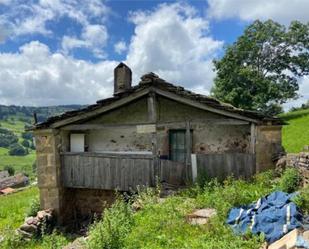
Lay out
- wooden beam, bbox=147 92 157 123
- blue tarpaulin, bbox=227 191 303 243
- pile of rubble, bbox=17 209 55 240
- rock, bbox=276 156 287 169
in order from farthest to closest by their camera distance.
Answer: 1. wooden beam, bbox=147 92 157 123
2. pile of rubble, bbox=17 209 55 240
3. rock, bbox=276 156 287 169
4. blue tarpaulin, bbox=227 191 303 243

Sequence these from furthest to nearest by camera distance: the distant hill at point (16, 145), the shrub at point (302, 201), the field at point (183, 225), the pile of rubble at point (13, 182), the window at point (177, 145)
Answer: the distant hill at point (16, 145)
the pile of rubble at point (13, 182)
the window at point (177, 145)
the shrub at point (302, 201)
the field at point (183, 225)

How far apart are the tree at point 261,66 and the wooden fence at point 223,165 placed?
22337 millimetres

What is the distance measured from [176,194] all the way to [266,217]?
A: 4.37m

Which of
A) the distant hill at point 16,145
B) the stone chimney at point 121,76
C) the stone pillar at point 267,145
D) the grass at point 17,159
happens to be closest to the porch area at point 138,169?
the stone pillar at point 267,145

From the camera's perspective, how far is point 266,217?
7.88 m

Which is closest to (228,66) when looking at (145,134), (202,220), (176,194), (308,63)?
(308,63)

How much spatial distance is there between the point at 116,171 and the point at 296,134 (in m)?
18.6

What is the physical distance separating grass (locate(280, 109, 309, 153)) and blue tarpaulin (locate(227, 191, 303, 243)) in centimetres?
1512

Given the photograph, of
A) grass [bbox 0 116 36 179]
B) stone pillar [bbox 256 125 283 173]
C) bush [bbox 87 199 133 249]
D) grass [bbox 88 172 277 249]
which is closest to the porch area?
stone pillar [bbox 256 125 283 173]

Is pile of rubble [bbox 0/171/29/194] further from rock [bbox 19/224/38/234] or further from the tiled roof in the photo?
the tiled roof

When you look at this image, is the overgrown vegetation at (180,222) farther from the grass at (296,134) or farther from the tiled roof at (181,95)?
the grass at (296,134)

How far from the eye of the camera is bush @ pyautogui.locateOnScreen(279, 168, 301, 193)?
10.2 m

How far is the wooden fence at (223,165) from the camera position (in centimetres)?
1303

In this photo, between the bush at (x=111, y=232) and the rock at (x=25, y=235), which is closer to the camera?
the bush at (x=111, y=232)
